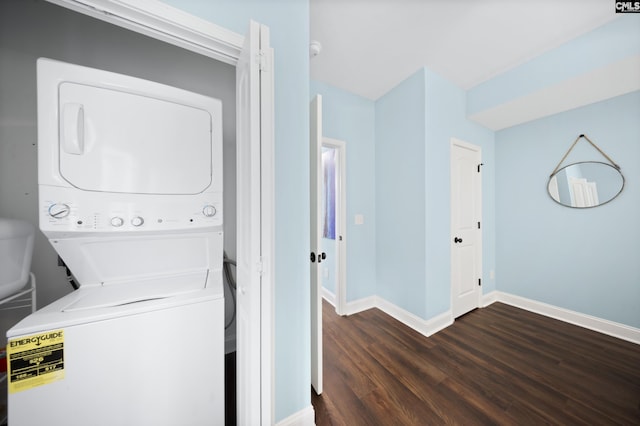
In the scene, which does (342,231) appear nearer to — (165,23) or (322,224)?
(322,224)

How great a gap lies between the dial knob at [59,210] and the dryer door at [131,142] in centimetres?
10

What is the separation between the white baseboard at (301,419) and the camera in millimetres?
1106

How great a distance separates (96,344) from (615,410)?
2.83 m

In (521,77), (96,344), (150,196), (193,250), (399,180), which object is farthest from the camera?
(399,180)

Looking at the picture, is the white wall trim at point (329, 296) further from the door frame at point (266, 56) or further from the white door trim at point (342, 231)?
the door frame at point (266, 56)

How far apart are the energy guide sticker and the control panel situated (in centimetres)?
41

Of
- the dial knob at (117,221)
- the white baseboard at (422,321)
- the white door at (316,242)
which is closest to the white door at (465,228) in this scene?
the white baseboard at (422,321)

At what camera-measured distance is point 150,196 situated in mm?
1011

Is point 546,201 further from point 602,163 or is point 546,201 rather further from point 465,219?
point 465,219

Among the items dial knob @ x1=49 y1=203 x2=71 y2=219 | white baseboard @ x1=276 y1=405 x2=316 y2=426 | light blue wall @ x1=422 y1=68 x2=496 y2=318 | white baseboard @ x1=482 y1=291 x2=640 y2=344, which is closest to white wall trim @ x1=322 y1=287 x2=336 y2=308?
light blue wall @ x1=422 y1=68 x2=496 y2=318

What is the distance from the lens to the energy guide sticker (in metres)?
0.67

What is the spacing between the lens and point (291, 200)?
1.14 m

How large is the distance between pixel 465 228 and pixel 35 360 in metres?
3.36

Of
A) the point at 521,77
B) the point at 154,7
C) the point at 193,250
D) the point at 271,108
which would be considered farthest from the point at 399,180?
the point at 154,7
